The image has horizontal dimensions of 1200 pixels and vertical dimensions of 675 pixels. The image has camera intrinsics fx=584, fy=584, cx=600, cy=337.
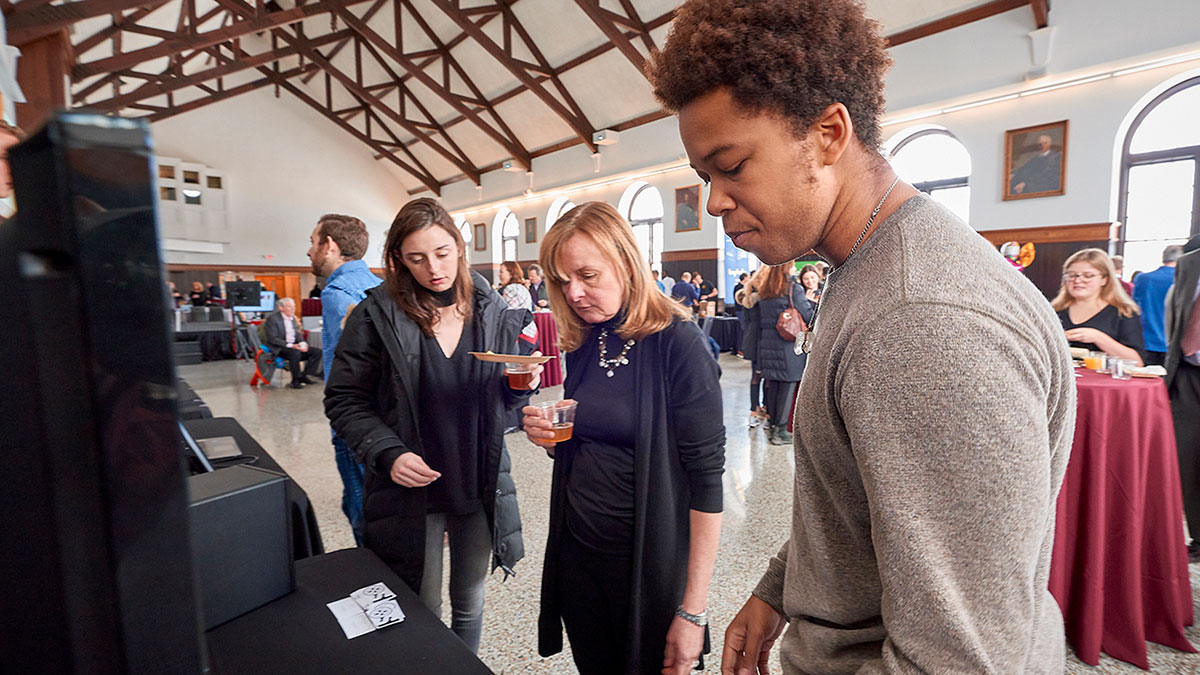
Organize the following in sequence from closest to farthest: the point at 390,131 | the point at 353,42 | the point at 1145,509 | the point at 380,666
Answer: the point at 380,666, the point at 1145,509, the point at 353,42, the point at 390,131

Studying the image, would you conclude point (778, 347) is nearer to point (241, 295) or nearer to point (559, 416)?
point (559, 416)

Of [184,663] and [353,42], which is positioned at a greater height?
[353,42]

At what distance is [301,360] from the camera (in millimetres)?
7691

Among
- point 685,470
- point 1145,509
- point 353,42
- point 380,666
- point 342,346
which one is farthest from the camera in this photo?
point 353,42

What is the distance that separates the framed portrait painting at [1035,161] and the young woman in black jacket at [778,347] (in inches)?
217

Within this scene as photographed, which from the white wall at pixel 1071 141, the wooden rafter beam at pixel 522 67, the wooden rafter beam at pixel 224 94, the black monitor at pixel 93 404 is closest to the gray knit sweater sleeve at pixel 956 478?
the black monitor at pixel 93 404

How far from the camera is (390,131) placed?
734 inches

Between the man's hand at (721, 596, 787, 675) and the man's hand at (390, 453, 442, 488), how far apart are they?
0.81 meters

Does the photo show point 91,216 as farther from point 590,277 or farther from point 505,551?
point 505,551

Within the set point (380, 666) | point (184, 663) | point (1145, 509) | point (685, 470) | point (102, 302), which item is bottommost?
point (1145, 509)

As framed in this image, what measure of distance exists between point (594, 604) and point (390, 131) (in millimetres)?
19852

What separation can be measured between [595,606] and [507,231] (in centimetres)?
1800

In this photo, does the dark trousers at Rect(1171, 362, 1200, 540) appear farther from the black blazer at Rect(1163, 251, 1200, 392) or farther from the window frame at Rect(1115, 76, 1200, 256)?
the window frame at Rect(1115, 76, 1200, 256)

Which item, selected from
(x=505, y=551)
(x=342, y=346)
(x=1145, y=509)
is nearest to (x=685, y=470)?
(x=505, y=551)
